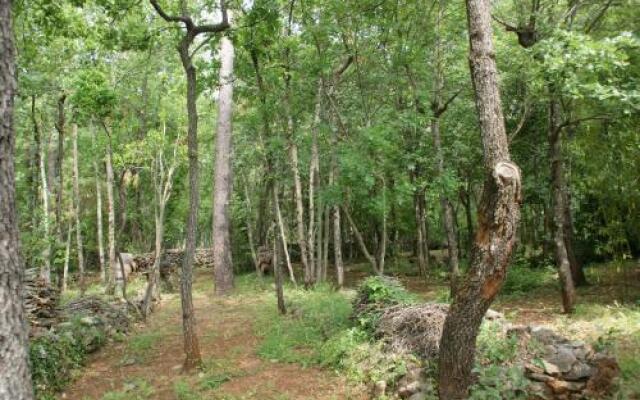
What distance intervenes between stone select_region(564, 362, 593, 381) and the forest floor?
1.06ft

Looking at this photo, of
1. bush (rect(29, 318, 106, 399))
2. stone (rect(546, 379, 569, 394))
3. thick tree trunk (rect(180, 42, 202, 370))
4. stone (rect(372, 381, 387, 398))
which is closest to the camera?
stone (rect(546, 379, 569, 394))

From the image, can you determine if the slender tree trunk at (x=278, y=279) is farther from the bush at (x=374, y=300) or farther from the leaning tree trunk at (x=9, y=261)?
the leaning tree trunk at (x=9, y=261)

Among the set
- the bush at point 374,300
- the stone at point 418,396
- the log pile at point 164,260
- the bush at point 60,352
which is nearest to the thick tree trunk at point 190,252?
the bush at point 60,352

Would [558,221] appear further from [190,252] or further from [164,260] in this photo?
[164,260]

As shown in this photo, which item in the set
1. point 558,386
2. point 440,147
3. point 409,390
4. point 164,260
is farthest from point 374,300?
point 164,260

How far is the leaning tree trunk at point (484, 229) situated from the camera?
4000 millimetres

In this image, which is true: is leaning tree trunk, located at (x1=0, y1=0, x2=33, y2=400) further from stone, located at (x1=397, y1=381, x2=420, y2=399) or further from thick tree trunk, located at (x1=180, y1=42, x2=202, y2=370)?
thick tree trunk, located at (x1=180, y1=42, x2=202, y2=370)

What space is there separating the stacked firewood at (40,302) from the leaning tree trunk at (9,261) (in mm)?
4917

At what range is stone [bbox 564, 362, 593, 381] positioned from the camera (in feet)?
15.5

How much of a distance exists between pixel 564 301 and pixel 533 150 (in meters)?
5.66

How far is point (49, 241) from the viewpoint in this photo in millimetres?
9664

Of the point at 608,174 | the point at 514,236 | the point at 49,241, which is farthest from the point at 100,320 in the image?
the point at 608,174

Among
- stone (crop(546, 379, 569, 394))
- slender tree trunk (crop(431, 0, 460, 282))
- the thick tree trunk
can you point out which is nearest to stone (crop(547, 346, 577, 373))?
stone (crop(546, 379, 569, 394))

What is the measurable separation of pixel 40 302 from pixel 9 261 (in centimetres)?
605
